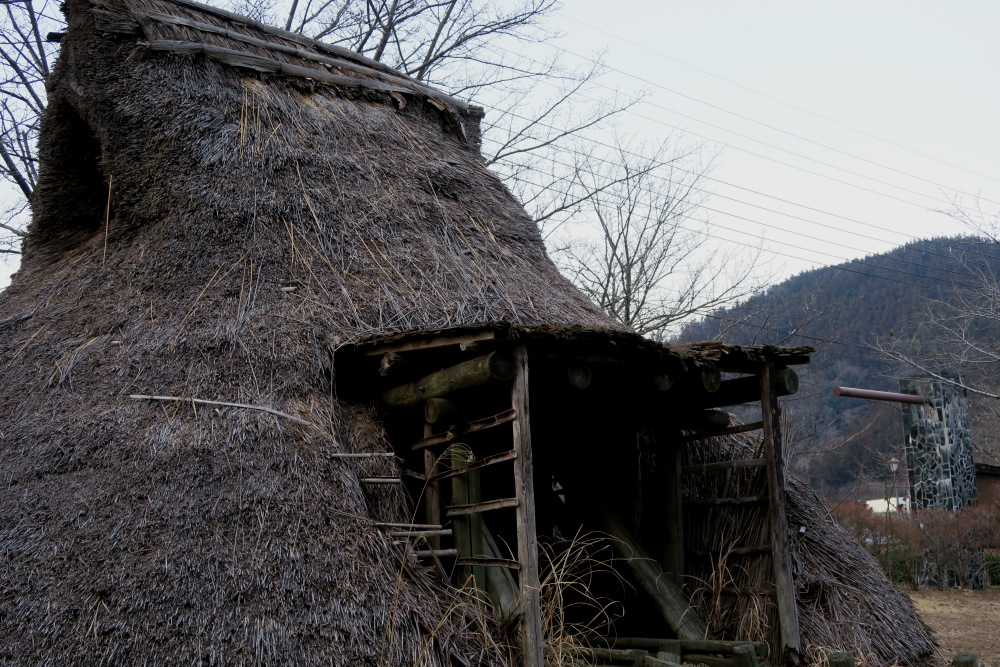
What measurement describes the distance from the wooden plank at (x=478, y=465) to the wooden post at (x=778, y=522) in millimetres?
2046

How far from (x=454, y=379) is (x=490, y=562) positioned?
3.70ft

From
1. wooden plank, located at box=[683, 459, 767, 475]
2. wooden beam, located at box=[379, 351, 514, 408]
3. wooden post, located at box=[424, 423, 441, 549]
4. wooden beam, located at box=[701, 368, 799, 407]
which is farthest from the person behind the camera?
wooden plank, located at box=[683, 459, 767, 475]

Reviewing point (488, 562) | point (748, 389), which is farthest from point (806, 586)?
point (488, 562)

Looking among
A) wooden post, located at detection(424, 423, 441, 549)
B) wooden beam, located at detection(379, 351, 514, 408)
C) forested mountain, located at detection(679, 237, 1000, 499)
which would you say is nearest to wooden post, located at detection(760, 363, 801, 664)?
wooden beam, located at detection(379, 351, 514, 408)

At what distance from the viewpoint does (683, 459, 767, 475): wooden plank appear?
6.61m

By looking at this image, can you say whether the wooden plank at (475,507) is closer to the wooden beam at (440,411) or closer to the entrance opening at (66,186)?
the wooden beam at (440,411)

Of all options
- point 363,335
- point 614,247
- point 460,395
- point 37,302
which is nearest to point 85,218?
point 37,302

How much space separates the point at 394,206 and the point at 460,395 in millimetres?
2076

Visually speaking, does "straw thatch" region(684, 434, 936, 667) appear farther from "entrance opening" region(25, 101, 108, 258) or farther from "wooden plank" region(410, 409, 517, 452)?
"entrance opening" region(25, 101, 108, 258)

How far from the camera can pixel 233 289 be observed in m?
6.18

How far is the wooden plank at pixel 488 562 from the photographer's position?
5121mm

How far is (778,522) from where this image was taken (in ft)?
20.9

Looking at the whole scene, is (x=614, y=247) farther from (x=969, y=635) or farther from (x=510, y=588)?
(x=510, y=588)

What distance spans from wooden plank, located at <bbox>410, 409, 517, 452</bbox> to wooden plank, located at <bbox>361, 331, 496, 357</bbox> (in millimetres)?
501
